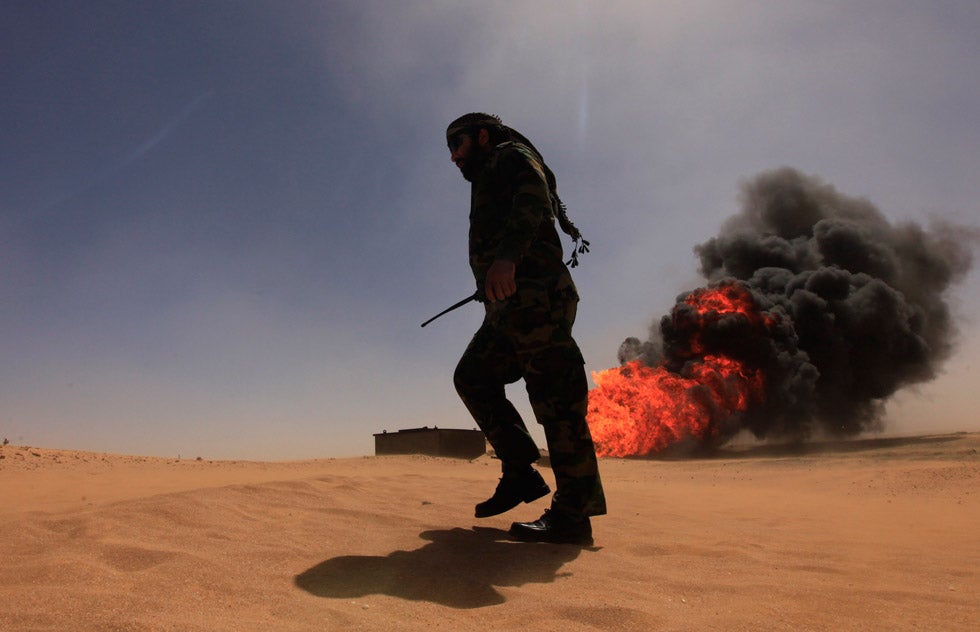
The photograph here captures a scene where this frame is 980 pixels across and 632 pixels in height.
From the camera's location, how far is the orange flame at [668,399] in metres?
21.7

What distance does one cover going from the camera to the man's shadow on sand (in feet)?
6.75

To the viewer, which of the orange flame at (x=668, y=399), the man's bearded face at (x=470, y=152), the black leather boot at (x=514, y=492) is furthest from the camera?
the orange flame at (x=668, y=399)

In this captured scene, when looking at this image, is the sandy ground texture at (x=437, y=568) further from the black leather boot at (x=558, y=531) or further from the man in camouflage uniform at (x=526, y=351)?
the man in camouflage uniform at (x=526, y=351)

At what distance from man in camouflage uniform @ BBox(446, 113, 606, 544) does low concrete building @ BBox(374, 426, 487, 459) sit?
11.9 metres

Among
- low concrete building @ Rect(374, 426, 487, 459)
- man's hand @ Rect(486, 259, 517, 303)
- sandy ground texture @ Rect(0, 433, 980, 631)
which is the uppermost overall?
man's hand @ Rect(486, 259, 517, 303)

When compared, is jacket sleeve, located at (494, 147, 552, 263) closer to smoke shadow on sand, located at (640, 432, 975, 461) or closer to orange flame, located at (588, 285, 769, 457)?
smoke shadow on sand, located at (640, 432, 975, 461)

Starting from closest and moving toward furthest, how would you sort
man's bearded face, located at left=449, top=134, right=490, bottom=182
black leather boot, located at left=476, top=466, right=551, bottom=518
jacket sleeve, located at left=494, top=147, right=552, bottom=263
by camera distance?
1. jacket sleeve, located at left=494, top=147, right=552, bottom=263
2. black leather boot, located at left=476, top=466, right=551, bottom=518
3. man's bearded face, located at left=449, top=134, right=490, bottom=182

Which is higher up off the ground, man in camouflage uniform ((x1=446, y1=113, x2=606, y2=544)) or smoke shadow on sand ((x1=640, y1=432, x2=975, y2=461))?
man in camouflage uniform ((x1=446, y1=113, x2=606, y2=544))

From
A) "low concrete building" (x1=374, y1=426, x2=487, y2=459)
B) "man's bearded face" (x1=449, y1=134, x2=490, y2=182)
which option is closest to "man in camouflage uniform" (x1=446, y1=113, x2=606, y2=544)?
"man's bearded face" (x1=449, y1=134, x2=490, y2=182)

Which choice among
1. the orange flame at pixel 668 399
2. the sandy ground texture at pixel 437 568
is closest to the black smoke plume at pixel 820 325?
the orange flame at pixel 668 399

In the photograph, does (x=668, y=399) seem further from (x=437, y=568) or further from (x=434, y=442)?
(x=437, y=568)

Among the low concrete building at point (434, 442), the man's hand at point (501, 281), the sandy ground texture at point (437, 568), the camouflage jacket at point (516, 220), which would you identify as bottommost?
the sandy ground texture at point (437, 568)

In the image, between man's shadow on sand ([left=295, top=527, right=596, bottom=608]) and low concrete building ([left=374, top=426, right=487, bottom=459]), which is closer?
man's shadow on sand ([left=295, top=527, right=596, bottom=608])

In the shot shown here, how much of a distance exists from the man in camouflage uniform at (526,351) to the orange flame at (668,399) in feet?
57.2
